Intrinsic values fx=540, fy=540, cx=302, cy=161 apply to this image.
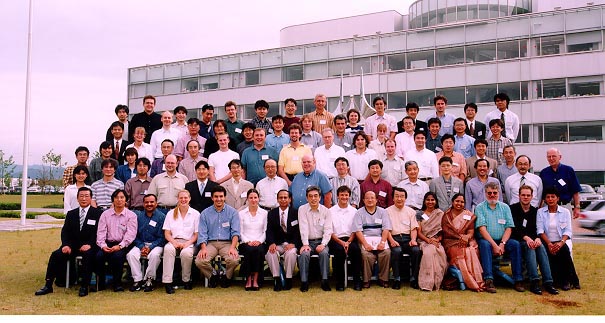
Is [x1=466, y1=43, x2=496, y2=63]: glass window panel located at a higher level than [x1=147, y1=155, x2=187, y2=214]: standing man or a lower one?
higher

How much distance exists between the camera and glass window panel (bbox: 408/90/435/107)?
29906 millimetres

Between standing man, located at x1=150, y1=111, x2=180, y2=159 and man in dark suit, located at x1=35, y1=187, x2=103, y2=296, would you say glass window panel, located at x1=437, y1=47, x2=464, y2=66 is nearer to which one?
standing man, located at x1=150, y1=111, x2=180, y2=159

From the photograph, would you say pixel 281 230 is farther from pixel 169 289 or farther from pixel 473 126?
pixel 473 126

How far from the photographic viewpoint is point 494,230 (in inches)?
290

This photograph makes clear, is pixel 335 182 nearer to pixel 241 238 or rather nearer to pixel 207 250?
pixel 241 238

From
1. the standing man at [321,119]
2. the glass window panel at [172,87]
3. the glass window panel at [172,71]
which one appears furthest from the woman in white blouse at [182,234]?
the glass window panel at [172,71]

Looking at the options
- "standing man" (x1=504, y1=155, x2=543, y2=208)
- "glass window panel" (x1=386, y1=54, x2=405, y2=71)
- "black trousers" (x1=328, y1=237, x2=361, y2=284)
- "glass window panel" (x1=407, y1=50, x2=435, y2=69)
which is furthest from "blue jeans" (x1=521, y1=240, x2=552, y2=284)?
"glass window panel" (x1=386, y1=54, x2=405, y2=71)

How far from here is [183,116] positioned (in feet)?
31.6

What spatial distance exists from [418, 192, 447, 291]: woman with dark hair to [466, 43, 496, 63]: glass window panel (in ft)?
76.1

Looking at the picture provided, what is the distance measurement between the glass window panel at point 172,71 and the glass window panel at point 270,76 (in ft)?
21.1

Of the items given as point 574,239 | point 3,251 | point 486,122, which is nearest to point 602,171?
point 574,239

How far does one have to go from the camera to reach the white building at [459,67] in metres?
26.8

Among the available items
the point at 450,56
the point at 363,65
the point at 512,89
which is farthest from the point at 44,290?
the point at 363,65
